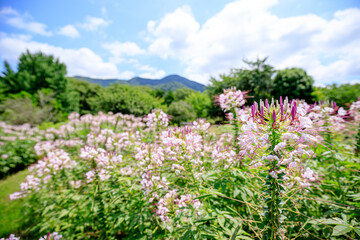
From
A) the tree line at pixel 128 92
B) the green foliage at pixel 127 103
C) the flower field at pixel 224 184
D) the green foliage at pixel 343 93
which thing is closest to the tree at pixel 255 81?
the tree line at pixel 128 92

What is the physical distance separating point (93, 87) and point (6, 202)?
30.6 m

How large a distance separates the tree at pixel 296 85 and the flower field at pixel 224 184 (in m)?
14.2

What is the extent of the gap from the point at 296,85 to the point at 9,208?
20432mm

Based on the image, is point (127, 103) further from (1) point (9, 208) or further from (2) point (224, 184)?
(2) point (224, 184)

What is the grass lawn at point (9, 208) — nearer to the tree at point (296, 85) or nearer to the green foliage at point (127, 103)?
the green foliage at point (127, 103)

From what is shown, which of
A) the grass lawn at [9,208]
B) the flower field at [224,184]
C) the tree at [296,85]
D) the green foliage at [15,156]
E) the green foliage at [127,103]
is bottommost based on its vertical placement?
the grass lawn at [9,208]

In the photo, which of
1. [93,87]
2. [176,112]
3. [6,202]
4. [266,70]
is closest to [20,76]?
[93,87]

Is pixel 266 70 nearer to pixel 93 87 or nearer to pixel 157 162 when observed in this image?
pixel 157 162

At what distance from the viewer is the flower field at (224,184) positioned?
42.6 inches

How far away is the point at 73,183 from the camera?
293 centimetres

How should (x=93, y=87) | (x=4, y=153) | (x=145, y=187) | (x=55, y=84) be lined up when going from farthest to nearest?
(x=93, y=87), (x=55, y=84), (x=4, y=153), (x=145, y=187)

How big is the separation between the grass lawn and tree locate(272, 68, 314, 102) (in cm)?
1923

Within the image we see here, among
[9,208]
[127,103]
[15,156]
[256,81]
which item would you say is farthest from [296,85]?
[15,156]

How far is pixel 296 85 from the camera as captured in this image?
14.6 m
